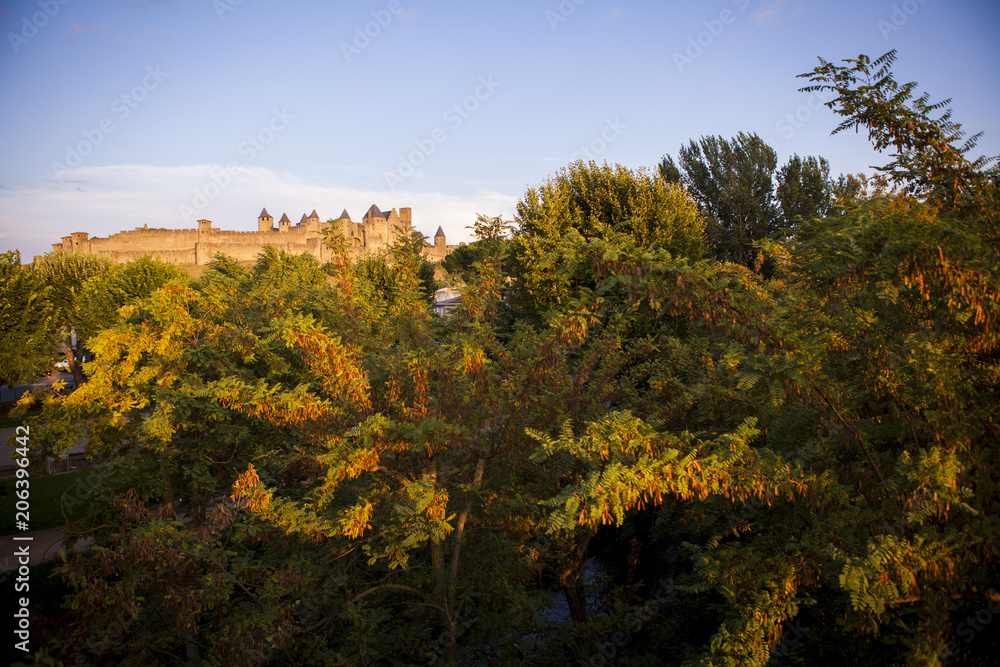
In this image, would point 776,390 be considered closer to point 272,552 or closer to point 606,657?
point 606,657

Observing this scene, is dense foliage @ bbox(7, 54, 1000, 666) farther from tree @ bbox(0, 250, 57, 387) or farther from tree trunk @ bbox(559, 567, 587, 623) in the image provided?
tree @ bbox(0, 250, 57, 387)

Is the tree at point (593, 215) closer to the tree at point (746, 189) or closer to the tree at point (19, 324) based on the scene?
the tree at point (746, 189)

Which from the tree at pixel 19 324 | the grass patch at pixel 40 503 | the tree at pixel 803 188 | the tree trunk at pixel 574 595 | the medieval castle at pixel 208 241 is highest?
the medieval castle at pixel 208 241

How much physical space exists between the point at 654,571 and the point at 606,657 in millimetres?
5645

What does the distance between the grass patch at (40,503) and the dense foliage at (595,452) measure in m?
7.12

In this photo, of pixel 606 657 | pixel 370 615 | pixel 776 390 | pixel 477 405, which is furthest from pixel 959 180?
pixel 370 615

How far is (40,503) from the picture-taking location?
15.1 m

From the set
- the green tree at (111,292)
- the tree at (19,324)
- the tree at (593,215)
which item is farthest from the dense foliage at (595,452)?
the tree at (19,324)

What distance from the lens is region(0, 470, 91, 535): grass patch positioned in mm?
13680

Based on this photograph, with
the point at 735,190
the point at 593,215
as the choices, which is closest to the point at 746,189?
the point at 735,190

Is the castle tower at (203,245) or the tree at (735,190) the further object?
the castle tower at (203,245)

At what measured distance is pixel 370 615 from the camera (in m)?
6.08

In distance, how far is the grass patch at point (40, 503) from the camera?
13.7 metres

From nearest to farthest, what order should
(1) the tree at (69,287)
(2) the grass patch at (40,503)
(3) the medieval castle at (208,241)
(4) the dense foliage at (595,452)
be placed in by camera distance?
(4) the dense foliage at (595,452), (2) the grass patch at (40,503), (1) the tree at (69,287), (3) the medieval castle at (208,241)
